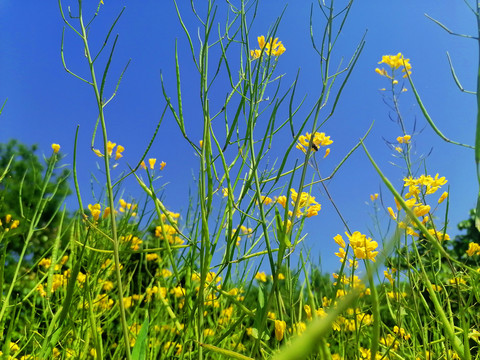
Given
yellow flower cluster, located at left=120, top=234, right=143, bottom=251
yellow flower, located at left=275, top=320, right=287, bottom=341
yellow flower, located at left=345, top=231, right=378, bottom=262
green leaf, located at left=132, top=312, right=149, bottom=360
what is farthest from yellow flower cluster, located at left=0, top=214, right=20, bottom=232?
yellow flower, located at left=345, top=231, right=378, bottom=262

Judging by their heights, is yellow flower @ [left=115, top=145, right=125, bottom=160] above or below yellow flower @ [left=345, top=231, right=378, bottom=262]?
above

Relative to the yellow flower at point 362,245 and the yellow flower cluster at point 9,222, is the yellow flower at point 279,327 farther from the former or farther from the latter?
the yellow flower cluster at point 9,222

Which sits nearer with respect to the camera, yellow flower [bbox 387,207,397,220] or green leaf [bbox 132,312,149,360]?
green leaf [bbox 132,312,149,360]

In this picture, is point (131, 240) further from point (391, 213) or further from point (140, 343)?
point (391, 213)

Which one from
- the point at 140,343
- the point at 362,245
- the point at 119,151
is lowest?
the point at 140,343

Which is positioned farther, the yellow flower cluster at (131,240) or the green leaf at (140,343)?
the yellow flower cluster at (131,240)

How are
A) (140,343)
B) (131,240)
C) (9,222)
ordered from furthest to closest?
(9,222), (131,240), (140,343)

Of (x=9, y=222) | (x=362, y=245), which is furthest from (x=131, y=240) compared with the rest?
(x=9, y=222)

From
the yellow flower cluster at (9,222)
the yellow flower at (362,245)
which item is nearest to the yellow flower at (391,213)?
the yellow flower at (362,245)

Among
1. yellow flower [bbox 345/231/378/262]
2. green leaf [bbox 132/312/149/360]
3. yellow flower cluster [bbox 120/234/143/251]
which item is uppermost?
yellow flower cluster [bbox 120/234/143/251]

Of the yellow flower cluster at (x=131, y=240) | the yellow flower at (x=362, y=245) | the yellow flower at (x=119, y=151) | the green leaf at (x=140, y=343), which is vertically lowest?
the green leaf at (x=140, y=343)

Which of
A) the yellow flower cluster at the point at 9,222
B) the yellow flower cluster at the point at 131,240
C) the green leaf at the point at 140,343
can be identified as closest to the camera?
the green leaf at the point at 140,343

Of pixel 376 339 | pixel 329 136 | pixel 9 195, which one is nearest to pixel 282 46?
pixel 329 136

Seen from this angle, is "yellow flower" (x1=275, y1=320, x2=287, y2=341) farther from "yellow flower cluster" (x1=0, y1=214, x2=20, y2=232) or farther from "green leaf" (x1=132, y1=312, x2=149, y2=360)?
"yellow flower cluster" (x1=0, y1=214, x2=20, y2=232)
